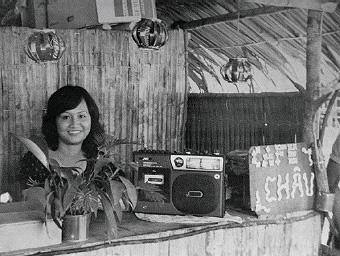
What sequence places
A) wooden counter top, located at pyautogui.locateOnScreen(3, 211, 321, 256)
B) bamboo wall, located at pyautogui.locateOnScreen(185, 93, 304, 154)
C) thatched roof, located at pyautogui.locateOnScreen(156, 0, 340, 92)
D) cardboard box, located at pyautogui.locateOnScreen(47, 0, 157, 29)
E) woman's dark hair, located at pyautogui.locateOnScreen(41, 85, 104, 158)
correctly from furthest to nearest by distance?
thatched roof, located at pyautogui.locateOnScreen(156, 0, 340, 92) < cardboard box, located at pyautogui.locateOnScreen(47, 0, 157, 29) < bamboo wall, located at pyautogui.locateOnScreen(185, 93, 304, 154) < woman's dark hair, located at pyautogui.locateOnScreen(41, 85, 104, 158) < wooden counter top, located at pyautogui.locateOnScreen(3, 211, 321, 256)

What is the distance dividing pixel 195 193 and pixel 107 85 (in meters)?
1.54

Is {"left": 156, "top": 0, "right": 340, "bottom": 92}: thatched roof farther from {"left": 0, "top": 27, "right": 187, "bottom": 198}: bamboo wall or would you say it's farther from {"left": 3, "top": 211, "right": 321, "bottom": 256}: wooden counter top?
{"left": 3, "top": 211, "right": 321, "bottom": 256}: wooden counter top

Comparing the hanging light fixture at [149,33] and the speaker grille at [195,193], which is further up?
the hanging light fixture at [149,33]

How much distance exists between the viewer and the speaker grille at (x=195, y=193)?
113 inches

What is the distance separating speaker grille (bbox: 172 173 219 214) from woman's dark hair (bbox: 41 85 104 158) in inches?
37.8

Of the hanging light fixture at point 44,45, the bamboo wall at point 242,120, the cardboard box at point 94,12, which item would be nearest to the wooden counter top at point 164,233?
the bamboo wall at point 242,120

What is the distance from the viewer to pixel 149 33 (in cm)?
345

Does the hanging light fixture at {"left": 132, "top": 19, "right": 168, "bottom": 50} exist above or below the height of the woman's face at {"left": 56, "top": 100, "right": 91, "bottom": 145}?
above

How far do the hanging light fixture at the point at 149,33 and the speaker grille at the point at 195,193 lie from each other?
38.6 inches

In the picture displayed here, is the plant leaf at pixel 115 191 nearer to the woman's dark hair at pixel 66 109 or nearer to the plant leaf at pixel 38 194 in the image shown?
the plant leaf at pixel 38 194

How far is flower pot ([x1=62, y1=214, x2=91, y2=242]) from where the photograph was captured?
2.43m

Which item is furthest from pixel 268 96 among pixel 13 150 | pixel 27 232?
pixel 27 232

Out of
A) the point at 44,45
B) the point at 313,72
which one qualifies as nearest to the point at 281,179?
Answer: the point at 313,72

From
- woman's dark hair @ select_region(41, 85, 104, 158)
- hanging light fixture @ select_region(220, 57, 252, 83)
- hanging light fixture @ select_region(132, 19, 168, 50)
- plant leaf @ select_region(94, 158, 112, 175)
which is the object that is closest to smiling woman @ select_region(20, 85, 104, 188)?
woman's dark hair @ select_region(41, 85, 104, 158)
